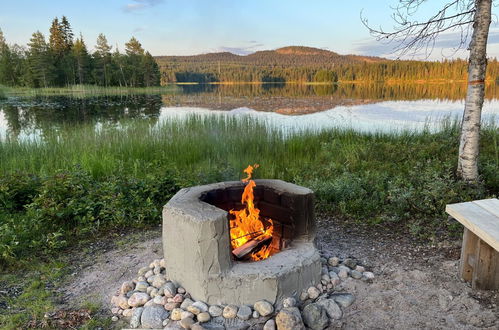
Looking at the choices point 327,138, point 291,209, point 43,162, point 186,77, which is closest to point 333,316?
point 291,209

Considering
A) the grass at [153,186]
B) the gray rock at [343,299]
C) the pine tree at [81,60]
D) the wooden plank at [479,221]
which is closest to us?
the wooden plank at [479,221]

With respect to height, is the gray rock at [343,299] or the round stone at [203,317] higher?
the round stone at [203,317]

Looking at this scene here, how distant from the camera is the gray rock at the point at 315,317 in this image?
224cm

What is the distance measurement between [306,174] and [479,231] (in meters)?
3.63

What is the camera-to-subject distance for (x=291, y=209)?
2.86 meters

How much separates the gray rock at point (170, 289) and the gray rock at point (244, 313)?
0.54 metres

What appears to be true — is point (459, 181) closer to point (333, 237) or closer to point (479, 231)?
point (333, 237)

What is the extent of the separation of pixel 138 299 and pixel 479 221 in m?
2.54

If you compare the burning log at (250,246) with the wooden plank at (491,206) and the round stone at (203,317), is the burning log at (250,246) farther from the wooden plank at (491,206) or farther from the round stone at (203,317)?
the wooden plank at (491,206)

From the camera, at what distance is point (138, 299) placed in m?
2.50

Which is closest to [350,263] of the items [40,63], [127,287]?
[127,287]

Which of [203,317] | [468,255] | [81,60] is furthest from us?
[81,60]

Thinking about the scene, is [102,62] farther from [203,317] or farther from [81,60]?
[203,317]

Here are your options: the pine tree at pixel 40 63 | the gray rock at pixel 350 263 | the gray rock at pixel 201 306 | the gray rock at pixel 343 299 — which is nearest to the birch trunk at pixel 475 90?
the gray rock at pixel 350 263
